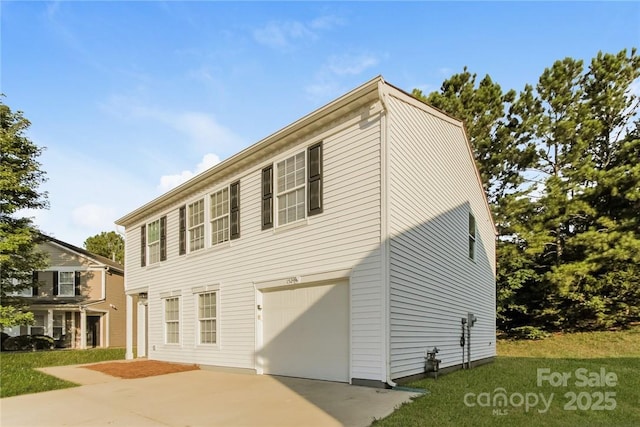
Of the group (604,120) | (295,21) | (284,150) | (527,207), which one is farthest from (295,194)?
(604,120)

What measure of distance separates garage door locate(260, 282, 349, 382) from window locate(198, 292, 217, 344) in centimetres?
236

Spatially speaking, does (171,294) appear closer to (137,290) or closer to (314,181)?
(137,290)

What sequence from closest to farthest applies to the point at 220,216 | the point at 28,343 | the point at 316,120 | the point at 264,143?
the point at 316,120
the point at 264,143
the point at 220,216
the point at 28,343

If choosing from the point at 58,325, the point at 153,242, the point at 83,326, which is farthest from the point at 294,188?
the point at 58,325

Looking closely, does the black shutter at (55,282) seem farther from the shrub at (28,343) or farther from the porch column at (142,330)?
the porch column at (142,330)

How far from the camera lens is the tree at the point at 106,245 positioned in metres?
51.8

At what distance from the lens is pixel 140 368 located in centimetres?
1311

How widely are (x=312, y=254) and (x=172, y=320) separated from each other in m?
7.08

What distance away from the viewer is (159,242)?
16000 mm

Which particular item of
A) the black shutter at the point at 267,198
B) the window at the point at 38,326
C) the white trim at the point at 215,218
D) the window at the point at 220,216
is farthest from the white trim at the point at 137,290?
the window at the point at 38,326

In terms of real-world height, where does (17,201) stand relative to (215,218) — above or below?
above

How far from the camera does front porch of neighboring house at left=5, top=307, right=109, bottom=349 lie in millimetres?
25511

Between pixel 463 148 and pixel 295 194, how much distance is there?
5.94 meters

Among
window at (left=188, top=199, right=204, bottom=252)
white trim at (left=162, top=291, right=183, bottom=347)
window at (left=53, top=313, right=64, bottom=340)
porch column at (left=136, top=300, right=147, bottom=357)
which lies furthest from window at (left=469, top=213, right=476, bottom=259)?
window at (left=53, top=313, right=64, bottom=340)
